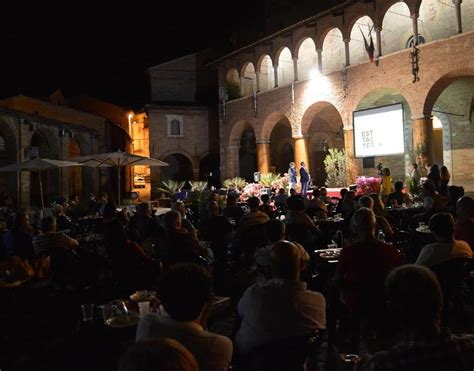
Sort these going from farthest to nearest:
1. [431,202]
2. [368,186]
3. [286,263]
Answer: [368,186], [431,202], [286,263]

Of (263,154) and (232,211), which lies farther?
(263,154)

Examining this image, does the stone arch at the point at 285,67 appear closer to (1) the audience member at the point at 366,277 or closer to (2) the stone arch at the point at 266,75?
(2) the stone arch at the point at 266,75

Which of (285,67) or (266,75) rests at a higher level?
(285,67)

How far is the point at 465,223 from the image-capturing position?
5.30m

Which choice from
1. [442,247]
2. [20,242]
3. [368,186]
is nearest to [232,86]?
[368,186]

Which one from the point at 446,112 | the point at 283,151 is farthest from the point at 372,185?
the point at 283,151

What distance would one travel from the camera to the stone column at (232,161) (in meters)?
26.0

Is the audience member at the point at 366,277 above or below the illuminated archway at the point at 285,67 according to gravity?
below

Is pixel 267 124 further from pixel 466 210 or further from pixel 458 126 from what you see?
pixel 466 210

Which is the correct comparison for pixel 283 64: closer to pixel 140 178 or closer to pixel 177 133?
pixel 177 133

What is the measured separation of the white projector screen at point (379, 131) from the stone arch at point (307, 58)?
19.8ft

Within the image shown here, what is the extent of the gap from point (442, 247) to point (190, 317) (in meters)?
2.93

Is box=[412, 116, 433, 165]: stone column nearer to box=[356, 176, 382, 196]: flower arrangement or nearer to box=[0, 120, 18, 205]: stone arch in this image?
box=[356, 176, 382, 196]: flower arrangement

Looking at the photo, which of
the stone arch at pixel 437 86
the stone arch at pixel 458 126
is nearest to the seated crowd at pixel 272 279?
the stone arch at pixel 437 86
